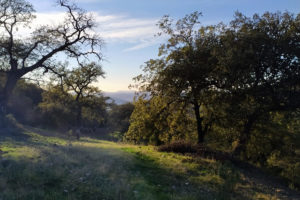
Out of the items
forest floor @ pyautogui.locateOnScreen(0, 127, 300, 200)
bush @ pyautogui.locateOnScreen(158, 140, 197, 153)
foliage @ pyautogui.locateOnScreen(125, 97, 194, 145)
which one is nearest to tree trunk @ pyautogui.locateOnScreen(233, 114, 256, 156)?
bush @ pyautogui.locateOnScreen(158, 140, 197, 153)

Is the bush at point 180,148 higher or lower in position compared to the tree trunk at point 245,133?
lower

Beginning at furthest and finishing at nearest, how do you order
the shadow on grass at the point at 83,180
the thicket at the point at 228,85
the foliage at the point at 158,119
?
1. the foliage at the point at 158,119
2. the thicket at the point at 228,85
3. the shadow on grass at the point at 83,180

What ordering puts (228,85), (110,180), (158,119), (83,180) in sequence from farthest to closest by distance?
1. (158,119)
2. (228,85)
3. (110,180)
4. (83,180)

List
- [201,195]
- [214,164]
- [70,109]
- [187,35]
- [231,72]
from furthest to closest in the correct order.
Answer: [70,109] → [187,35] → [231,72] → [214,164] → [201,195]

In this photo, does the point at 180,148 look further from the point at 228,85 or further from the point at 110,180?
the point at 110,180

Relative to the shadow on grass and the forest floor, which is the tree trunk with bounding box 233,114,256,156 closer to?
the forest floor

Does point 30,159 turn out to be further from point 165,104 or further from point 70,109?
point 70,109

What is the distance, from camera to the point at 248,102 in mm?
11703

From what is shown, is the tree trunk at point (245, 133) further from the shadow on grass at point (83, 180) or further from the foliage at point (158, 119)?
the shadow on grass at point (83, 180)

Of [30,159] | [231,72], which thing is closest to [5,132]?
[30,159]

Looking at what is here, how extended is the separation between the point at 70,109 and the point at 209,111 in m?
31.0

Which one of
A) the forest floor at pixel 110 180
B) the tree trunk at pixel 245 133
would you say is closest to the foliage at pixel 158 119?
the tree trunk at pixel 245 133

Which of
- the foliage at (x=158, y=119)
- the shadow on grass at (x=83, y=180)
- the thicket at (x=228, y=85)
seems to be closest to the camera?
the shadow on grass at (x=83, y=180)

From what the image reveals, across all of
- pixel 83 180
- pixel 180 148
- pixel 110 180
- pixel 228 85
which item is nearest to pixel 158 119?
pixel 180 148
